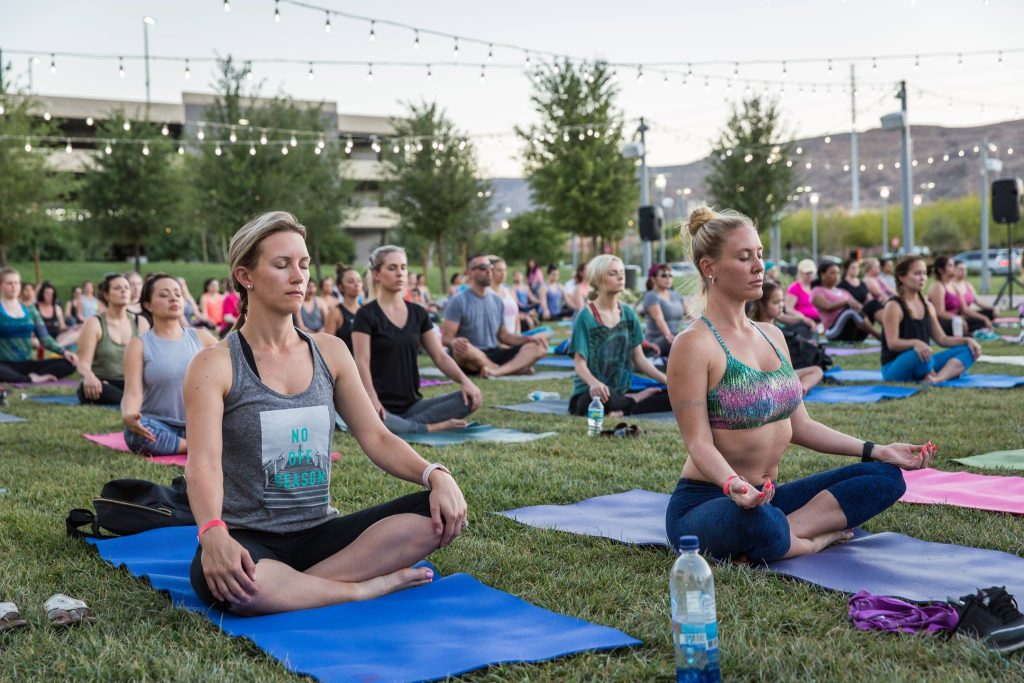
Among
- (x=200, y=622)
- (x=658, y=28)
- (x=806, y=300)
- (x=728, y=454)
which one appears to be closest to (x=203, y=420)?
(x=200, y=622)

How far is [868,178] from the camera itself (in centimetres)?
14925

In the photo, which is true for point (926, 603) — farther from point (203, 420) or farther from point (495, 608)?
point (203, 420)

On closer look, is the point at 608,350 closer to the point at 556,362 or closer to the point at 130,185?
the point at 556,362

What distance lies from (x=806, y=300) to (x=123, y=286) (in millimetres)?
8727

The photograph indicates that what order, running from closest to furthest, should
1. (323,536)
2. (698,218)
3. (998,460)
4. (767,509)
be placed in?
1. (323,536)
2. (767,509)
3. (698,218)
4. (998,460)

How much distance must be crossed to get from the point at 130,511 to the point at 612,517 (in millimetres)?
1969

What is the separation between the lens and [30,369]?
11.2m

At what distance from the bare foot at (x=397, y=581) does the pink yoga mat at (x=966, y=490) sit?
88.2 inches

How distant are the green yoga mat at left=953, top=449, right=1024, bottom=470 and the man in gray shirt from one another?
206 inches

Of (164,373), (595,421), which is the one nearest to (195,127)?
(164,373)

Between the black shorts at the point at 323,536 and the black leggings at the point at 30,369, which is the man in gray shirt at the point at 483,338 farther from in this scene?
the black shorts at the point at 323,536

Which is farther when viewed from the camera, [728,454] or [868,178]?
[868,178]

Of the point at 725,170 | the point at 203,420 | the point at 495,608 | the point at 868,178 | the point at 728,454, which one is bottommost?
the point at 495,608

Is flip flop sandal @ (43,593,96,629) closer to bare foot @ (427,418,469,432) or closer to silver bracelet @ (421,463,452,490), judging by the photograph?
silver bracelet @ (421,463,452,490)
